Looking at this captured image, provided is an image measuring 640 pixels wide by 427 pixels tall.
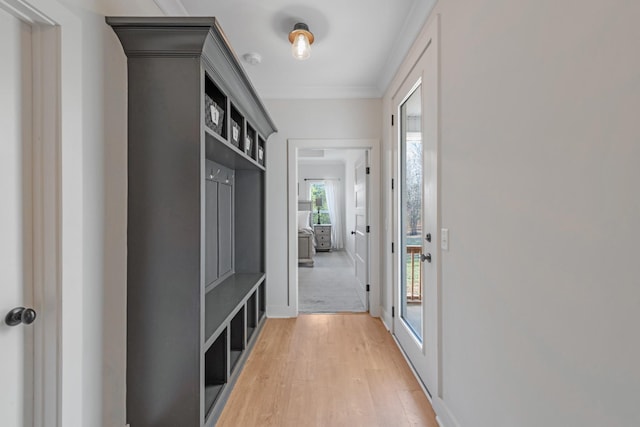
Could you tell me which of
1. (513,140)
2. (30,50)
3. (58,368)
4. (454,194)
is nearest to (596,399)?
(513,140)

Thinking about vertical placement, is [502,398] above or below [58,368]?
below

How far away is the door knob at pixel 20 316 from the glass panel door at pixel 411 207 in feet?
6.80

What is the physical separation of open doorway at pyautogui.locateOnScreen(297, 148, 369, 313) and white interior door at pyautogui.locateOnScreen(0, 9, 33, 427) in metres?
2.74

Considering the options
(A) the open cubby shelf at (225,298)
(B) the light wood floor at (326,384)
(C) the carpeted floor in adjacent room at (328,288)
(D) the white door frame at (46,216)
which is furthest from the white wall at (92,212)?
(C) the carpeted floor in adjacent room at (328,288)

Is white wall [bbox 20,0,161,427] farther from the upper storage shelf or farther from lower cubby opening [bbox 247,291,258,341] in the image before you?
lower cubby opening [bbox 247,291,258,341]

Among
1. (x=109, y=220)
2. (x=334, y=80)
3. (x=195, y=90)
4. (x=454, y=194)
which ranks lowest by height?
(x=109, y=220)

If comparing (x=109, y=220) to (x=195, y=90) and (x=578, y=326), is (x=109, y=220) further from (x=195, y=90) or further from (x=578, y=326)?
(x=578, y=326)

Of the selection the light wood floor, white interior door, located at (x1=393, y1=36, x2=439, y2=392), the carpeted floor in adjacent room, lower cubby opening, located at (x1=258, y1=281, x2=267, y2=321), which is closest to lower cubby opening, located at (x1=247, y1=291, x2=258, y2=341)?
the light wood floor

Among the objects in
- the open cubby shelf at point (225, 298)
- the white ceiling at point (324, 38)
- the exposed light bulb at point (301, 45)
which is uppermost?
the white ceiling at point (324, 38)

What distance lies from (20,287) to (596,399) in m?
1.86

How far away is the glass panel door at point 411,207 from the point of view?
2305 mm

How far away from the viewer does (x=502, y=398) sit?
115 centimetres

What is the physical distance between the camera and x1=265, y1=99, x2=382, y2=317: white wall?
3.38 metres

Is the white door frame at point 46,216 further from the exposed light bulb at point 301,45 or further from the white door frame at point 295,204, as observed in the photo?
the white door frame at point 295,204
